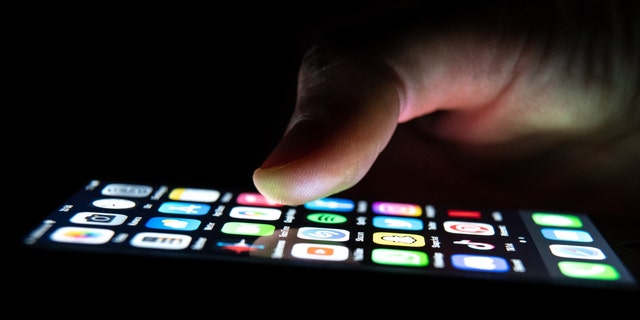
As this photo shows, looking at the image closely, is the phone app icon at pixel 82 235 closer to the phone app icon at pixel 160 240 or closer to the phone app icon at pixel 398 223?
the phone app icon at pixel 160 240

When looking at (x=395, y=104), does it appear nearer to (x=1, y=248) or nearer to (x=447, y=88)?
(x=447, y=88)

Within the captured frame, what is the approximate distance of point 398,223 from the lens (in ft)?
2.03

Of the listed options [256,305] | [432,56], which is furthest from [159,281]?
[432,56]

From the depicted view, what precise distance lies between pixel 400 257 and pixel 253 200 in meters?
0.17

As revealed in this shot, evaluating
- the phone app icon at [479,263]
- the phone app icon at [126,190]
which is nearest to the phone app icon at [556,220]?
the phone app icon at [479,263]

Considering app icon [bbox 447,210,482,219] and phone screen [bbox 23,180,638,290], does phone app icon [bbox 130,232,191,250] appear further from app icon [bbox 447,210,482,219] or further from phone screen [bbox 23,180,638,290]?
app icon [bbox 447,210,482,219]

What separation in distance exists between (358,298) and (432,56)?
0.32 meters

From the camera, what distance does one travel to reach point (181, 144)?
965 mm

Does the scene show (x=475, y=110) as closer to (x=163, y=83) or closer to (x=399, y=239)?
(x=399, y=239)

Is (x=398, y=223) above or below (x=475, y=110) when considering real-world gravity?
below

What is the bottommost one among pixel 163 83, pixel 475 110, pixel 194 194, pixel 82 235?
pixel 82 235

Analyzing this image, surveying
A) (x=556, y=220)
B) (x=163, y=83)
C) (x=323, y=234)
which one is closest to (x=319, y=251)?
(x=323, y=234)

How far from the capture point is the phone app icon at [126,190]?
635 mm

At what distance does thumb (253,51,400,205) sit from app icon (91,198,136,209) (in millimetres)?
130
